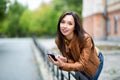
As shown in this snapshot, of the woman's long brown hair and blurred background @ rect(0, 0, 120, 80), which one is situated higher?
the woman's long brown hair

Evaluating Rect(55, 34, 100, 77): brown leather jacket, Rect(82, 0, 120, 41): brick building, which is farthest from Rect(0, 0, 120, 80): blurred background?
Rect(55, 34, 100, 77): brown leather jacket

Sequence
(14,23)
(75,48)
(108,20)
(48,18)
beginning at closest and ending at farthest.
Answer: (75,48), (108,20), (48,18), (14,23)

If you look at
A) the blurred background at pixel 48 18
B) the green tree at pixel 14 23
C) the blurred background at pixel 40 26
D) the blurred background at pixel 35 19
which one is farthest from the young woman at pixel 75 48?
the green tree at pixel 14 23

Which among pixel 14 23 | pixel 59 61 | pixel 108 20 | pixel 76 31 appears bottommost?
pixel 14 23

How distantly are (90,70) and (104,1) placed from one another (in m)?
35.1

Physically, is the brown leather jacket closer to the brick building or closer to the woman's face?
the woman's face

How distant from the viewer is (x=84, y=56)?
371 cm

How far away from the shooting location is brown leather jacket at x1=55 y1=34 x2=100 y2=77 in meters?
3.73

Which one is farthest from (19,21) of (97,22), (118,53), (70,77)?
(70,77)

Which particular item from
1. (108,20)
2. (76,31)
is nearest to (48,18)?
(108,20)

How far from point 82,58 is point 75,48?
0.52ft

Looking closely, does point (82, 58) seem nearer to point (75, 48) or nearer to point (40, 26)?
point (75, 48)

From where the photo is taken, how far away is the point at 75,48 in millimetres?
3814

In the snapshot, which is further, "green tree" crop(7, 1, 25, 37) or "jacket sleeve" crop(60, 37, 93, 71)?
"green tree" crop(7, 1, 25, 37)
